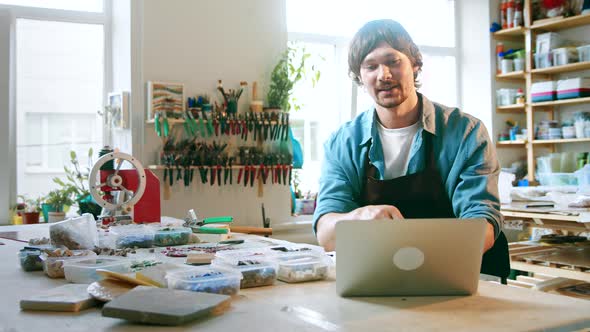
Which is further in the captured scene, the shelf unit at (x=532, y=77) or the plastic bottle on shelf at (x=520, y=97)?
the plastic bottle on shelf at (x=520, y=97)

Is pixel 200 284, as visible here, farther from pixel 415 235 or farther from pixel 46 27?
pixel 46 27

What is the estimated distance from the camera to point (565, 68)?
5.40m

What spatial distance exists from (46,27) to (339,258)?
384 centimetres

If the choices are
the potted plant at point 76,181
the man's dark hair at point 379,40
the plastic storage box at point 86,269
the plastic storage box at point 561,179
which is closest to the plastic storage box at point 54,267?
the plastic storage box at point 86,269

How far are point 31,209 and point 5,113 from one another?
0.69 metres

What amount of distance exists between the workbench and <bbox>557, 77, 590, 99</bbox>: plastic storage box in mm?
2006

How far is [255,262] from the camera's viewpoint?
5.10ft

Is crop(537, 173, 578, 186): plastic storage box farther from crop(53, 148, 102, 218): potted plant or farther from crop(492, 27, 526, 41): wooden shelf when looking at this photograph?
crop(53, 148, 102, 218): potted plant

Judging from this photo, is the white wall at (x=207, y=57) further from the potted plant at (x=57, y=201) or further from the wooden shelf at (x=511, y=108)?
the wooden shelf at (x=511, y=108)

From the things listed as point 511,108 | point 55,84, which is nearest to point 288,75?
point 55,84

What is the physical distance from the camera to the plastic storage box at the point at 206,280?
1295 millimetres

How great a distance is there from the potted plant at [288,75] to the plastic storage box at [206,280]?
3254mm

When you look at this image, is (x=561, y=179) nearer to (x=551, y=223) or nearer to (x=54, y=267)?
(x=551, y=223)

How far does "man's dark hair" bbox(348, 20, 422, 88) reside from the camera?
2025mm
